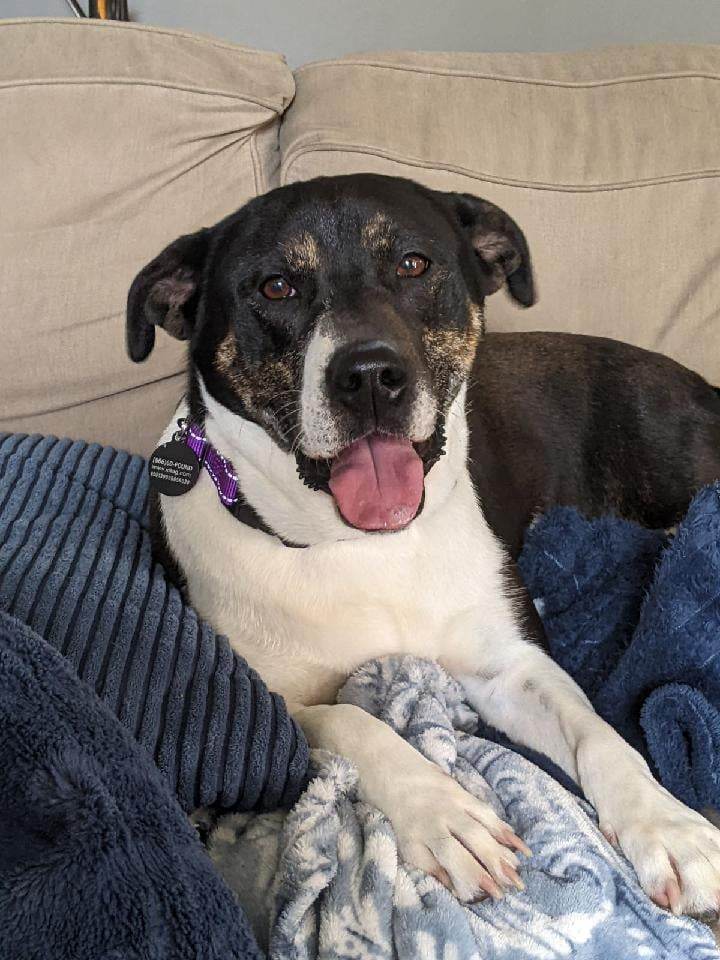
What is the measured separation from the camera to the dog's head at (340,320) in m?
1.16

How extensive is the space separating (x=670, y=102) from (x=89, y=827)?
6.34ft

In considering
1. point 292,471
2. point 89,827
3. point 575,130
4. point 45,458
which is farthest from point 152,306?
point 575,130

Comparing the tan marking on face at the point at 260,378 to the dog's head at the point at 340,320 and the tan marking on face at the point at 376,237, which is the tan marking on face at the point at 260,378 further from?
the tan marking on face at the point at 376,237

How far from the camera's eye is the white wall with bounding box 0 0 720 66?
2836 mm

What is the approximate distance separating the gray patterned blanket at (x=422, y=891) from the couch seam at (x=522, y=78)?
1.53m

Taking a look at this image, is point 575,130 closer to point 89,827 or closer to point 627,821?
point 627,821

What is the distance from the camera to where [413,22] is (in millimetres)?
2898

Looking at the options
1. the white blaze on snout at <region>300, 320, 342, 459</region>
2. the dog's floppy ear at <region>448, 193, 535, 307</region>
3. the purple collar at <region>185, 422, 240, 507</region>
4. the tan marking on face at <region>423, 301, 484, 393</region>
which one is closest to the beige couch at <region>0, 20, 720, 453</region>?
the dog's floppy ear at <region>448, 193, 535, 307</region>

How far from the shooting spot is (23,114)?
1.82 m

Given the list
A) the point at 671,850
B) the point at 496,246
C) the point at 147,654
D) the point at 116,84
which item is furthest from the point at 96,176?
the point at 671,850

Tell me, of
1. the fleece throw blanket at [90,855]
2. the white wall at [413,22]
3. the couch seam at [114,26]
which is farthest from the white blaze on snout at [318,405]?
the white wall at [413,22]

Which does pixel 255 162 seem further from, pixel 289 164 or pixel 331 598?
pixel 331 598

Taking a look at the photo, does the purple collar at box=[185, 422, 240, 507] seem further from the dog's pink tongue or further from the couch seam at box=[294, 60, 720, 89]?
the couch seam at box=[294, 60, 720, 89]

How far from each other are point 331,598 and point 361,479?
23cm
